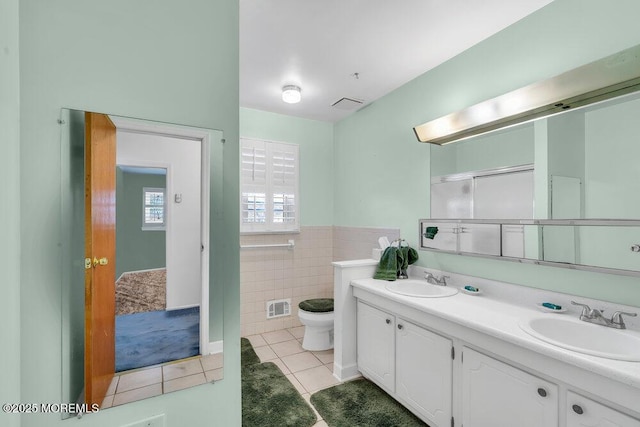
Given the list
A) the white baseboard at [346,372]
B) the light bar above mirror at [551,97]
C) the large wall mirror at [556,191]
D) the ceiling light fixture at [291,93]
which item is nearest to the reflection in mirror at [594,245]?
the large wall mirror at [556,191]

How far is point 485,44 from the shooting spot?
6.31 ft

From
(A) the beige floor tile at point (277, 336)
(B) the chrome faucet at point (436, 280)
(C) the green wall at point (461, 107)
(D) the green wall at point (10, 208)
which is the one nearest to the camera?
(D) the green wall at point (10, 208)

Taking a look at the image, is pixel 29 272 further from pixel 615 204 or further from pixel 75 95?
pixel 615 204

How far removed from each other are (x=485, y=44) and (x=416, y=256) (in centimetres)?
163

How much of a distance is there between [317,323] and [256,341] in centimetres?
79

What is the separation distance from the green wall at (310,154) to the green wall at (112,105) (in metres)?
2.18

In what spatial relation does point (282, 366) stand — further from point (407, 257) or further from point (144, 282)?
point (144, 282)

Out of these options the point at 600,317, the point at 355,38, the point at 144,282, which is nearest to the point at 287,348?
the point at 144,282

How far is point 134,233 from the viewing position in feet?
3.14

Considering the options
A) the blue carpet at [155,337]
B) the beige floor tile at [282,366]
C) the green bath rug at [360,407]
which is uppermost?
the blue carpet at [155,337]

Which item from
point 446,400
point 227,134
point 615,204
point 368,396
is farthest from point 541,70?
point 368,396

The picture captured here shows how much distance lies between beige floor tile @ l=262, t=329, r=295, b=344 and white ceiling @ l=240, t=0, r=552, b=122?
101 inches

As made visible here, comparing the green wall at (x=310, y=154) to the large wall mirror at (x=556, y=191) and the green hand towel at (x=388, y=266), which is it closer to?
the green hand towel at (x=388, y=266)

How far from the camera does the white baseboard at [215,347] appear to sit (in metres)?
1.06
